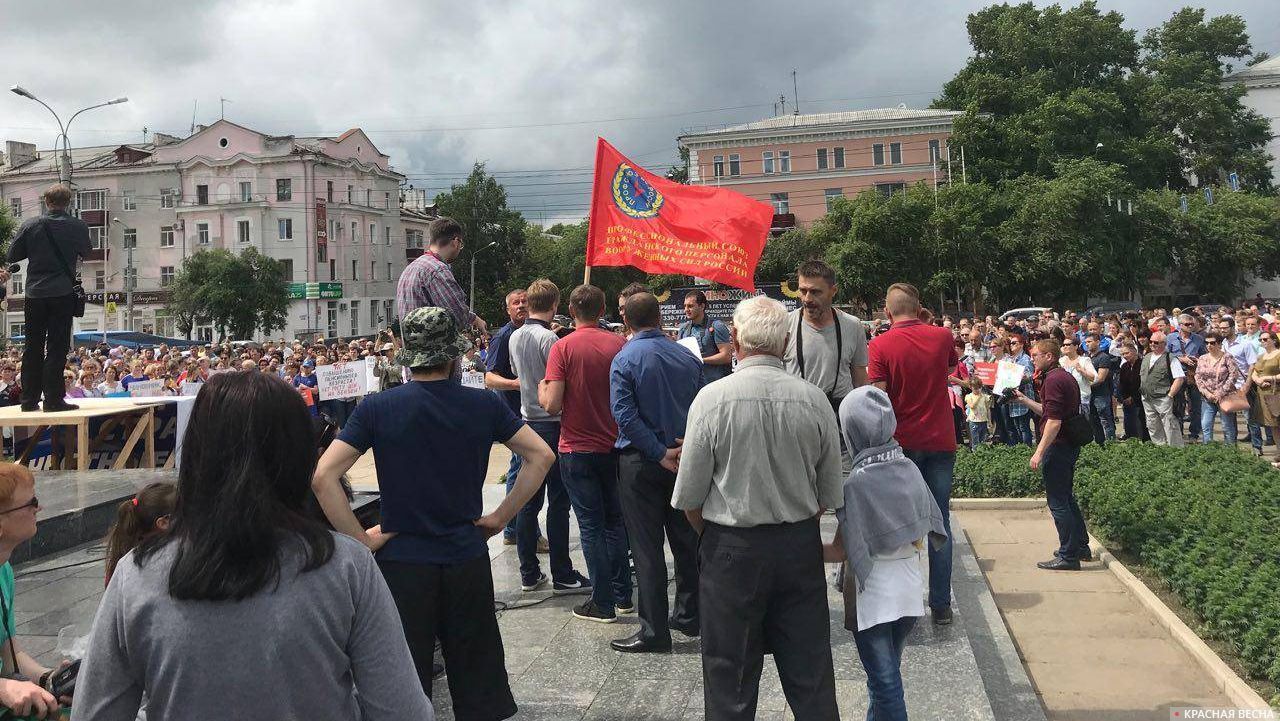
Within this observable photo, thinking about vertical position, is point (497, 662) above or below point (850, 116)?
below

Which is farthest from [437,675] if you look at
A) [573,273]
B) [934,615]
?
[573,273]

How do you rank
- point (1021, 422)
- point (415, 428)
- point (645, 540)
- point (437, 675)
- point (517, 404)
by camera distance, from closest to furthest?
1. point (415, 428)
2. point (437, 675)
3. point (645, 540)
4. point (517, 404)
5. point (1021, 422)

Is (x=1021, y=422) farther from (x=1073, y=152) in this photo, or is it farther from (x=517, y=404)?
(x=1073, y=152)

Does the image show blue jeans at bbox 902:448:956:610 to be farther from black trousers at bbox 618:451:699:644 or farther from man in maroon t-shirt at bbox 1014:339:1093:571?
man in maroon t-shirt at bbox 1014:339:1093:571

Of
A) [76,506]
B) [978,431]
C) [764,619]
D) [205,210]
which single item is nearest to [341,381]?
[76,506]

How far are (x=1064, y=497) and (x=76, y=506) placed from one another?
7.63 m

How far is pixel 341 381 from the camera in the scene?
48.0 ft

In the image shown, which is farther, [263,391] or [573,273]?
[573,273]

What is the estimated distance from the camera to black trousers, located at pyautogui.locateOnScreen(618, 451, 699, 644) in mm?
4996

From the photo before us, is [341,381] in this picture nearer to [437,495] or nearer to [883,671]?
[437,495]

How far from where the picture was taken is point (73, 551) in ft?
22.2

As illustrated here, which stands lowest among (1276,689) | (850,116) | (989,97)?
(1276,689)

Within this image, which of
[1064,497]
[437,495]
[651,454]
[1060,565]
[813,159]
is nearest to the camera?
[437,495]

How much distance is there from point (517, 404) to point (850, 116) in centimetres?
6876
